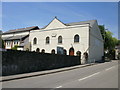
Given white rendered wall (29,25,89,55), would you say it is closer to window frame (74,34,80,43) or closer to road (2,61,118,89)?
window frame (74,34,80,43)

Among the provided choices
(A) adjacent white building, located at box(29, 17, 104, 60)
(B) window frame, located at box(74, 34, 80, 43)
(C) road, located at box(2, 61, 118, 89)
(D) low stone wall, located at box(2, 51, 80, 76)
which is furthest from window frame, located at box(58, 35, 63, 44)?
(C) road, located at box(2, 61, 118, 89)

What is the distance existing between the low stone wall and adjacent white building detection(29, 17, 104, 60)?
39.1 feet

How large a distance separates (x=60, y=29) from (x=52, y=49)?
17.8 feet

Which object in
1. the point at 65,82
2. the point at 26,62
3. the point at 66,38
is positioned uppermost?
the point at 66,38

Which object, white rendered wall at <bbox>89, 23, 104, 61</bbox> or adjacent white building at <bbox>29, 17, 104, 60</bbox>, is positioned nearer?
adjacent white building at <bbox>29, 17, 104, 60</bbox>

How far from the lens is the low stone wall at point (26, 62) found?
44.5 feet

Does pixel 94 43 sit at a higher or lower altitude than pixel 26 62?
higher

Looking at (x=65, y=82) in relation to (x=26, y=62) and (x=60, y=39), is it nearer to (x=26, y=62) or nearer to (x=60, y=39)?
(x=26, y=62)

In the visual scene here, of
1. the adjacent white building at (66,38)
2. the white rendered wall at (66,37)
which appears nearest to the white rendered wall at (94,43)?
the adjacent white building at (66,38)

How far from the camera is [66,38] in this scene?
121 feet

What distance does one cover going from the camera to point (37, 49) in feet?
139

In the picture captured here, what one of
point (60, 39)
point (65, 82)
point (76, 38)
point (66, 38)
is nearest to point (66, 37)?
point (66, 38)

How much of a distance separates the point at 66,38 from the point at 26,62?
2194 cm

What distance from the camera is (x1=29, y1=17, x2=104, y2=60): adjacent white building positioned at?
3456 centimetres
